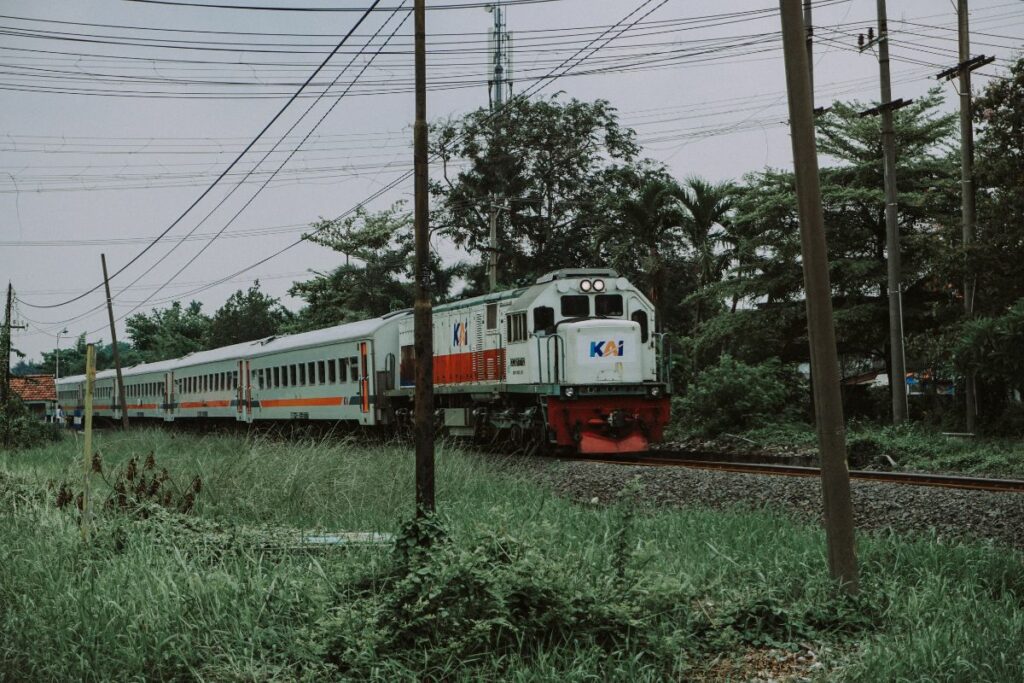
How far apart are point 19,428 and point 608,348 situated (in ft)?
57.8

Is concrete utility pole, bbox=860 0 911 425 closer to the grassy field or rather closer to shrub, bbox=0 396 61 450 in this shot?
the grassy field

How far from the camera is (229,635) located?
6477mm

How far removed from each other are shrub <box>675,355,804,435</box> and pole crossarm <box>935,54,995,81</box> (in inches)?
288

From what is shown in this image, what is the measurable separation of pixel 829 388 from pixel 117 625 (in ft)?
16.0

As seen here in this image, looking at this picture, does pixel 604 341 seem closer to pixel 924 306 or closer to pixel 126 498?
pixel 126 498

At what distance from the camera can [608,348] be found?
1911 centimetres

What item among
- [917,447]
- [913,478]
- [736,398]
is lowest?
[913,478]

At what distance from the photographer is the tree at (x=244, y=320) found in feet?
235

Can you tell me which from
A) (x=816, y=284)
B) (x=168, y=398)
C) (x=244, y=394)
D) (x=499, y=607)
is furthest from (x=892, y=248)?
(x=168, y=398)

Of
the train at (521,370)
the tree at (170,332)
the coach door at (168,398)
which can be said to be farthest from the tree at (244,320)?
the train at (521,370)

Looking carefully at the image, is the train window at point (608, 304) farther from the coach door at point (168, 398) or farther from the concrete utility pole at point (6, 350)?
the coach door at point (168, 398)

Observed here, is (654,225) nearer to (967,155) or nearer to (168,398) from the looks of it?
(967,155)

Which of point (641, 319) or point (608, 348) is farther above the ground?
point (641, 319)

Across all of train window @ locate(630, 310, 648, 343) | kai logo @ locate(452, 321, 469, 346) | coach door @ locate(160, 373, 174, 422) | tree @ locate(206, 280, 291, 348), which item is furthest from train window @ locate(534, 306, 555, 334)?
tree @ locate(206, 280, 291, 348)
